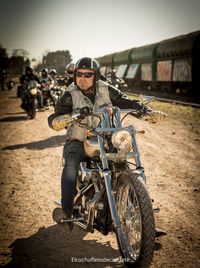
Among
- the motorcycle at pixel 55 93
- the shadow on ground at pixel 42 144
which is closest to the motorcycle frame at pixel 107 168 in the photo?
the shadow on ground at pixel 42 144

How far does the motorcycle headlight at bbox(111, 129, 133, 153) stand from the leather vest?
2.56 feet

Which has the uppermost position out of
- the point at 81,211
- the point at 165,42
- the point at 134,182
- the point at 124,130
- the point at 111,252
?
the point at 165,42

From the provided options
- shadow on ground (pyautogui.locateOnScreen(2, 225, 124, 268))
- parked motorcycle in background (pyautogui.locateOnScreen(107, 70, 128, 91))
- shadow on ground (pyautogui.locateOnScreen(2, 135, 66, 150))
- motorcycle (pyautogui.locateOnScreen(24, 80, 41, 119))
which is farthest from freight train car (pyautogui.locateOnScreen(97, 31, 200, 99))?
shadow on ground (pyautogui.locateOnScreen(2, 225, 124, 268))

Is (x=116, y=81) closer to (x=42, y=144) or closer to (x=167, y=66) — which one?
(x=42, y=144)

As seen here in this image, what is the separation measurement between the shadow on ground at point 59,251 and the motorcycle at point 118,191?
334 millimetres

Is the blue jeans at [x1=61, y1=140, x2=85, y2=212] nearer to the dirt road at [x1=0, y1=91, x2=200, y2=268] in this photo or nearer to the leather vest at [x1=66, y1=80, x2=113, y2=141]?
the leather vest at [x1=66, y1=80, x2=113, y2=141]

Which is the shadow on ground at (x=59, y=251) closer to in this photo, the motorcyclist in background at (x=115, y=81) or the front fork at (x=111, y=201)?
the front fork at (x=111, y=201)

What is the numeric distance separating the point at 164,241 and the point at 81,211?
3.54 ft

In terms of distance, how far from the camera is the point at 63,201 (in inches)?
108

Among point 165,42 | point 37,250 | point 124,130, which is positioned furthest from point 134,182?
point 165,42

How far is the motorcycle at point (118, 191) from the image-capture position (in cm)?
204

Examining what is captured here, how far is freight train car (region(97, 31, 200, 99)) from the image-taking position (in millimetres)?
17997

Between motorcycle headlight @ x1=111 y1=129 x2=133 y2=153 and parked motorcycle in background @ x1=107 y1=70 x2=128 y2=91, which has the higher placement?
parked motorcycle in background @ x1=107 y1=70 x2=128 y2=91

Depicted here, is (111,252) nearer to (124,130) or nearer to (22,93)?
(124,130)
